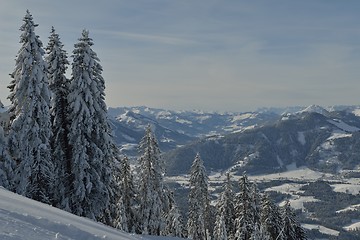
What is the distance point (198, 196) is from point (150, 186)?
30.3ft

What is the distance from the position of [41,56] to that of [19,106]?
3707mm

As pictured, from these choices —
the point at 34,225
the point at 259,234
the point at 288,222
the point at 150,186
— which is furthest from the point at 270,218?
the point at 34,225

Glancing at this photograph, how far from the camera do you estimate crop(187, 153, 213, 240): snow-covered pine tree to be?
45.8 metres

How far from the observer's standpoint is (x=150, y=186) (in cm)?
3869

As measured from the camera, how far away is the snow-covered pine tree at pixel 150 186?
126ft

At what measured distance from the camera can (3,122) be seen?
29.9 meters

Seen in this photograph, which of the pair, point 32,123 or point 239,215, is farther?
point 239,215

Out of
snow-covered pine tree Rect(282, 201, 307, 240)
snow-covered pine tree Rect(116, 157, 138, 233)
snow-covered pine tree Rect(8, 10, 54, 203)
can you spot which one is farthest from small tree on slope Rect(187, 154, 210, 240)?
snow-covered pine tree Rect(8, 10, 54, 203)

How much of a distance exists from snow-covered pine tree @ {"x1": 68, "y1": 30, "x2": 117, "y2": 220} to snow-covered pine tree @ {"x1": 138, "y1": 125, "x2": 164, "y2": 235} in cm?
992

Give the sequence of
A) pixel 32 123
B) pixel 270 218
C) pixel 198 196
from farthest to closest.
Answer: pixel 198 196
pixel 270 218
pixel 32 123

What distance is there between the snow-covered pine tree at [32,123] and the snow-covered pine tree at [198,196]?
71.0 ft

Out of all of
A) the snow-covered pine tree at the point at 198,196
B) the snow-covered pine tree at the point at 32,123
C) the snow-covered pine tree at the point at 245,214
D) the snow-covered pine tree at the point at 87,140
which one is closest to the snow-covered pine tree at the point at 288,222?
the snow-covered pine tree at the point at 245,214

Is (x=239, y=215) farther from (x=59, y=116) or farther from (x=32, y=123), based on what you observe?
(x=32, y=123)

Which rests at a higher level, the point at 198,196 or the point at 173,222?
the point at 198,196
